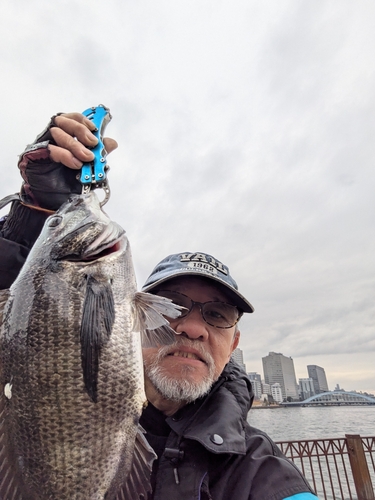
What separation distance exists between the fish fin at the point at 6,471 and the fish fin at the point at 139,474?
45 cm

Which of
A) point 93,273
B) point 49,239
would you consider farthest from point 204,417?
point 49,239

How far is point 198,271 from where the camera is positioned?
9.38ft

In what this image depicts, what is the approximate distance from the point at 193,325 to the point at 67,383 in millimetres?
1386

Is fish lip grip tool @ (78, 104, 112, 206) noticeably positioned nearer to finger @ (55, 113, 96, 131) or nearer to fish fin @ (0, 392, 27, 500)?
finger @ (55, 113, 96, 131)

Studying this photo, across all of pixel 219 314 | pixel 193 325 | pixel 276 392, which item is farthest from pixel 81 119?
pixel 276 392

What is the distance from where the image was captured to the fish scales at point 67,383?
151 centimetres

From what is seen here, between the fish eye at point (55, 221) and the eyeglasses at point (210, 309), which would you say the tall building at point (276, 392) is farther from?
the fish eye at point (55, 221)

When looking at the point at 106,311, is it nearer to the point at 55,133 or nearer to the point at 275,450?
the point at 55,133

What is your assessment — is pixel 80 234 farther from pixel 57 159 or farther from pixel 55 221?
pixel 57 159

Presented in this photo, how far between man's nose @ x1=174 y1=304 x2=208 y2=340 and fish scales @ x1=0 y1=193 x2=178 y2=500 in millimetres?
994

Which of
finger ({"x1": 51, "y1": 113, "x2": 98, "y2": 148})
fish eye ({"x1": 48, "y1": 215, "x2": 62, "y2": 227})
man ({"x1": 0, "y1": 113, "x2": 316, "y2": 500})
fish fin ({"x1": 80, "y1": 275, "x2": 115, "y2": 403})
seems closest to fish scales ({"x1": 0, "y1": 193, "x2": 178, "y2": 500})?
fish fin ({"x1": 80, "y1": 275, "x2": 115, "y2": 403})

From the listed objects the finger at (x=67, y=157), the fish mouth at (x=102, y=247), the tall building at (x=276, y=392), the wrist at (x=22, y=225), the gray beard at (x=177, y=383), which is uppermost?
the tall building at (x=276, y=392)

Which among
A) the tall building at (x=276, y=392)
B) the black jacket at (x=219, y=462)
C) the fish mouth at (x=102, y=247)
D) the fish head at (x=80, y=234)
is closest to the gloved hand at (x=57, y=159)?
the fish head at (x=80, y=234)

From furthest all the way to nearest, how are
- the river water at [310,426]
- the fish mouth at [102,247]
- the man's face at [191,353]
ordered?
the river water at [310,426], the man's face at [191,353], the fish mouth at [102,247]
